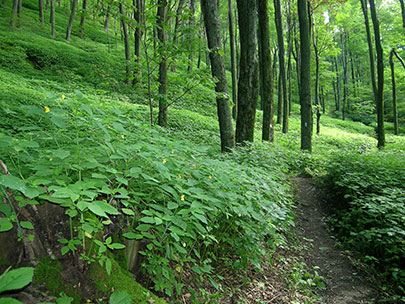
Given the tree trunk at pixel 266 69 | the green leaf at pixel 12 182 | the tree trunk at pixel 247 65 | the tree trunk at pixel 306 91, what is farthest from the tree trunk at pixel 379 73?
the green leaf at pixel 12 182

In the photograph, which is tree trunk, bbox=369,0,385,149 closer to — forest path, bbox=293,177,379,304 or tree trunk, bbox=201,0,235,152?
tree trunk, bbox=201,0,235,152

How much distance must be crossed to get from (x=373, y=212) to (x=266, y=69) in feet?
19.6

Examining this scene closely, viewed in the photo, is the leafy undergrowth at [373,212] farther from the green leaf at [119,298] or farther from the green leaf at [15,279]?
the green leaf at [15,279]

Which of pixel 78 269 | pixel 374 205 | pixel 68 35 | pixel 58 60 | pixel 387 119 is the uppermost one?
pixel 68 35

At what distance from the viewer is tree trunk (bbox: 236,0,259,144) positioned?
19.6 ft

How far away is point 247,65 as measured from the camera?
20.1ft

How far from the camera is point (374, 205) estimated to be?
3.57 metres

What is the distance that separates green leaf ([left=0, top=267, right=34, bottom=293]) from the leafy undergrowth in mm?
3373

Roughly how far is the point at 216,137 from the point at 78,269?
798 centimetres

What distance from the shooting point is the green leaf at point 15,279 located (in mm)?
893

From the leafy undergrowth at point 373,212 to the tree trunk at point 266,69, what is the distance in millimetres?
3127

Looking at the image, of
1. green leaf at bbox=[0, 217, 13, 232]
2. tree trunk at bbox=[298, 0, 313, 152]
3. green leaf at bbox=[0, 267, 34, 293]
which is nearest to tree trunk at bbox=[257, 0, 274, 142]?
tree trunk at bbox=[298, 0, 313, 152]

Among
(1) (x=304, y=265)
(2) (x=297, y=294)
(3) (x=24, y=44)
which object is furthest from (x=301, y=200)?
(3) (x=24, y=44)

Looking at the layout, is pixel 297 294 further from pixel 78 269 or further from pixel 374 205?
pixel 78 269
